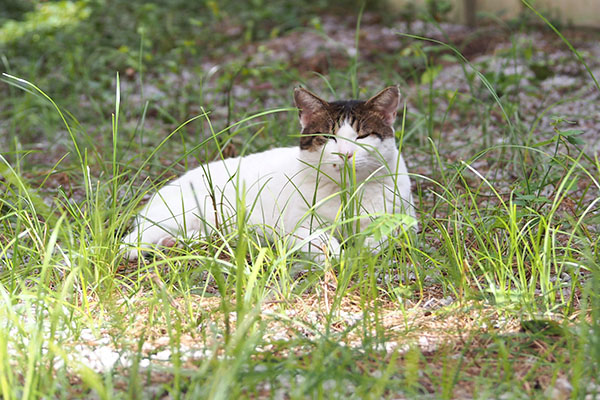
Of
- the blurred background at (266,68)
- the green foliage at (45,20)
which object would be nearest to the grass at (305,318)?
the blurred background at (266,68)

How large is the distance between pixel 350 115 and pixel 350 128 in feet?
0.23

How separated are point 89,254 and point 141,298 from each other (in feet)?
0.72

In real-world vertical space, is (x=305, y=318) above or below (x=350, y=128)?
below

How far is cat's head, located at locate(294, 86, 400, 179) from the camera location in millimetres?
2617

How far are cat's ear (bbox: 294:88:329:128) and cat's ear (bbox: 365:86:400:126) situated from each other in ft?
0.62

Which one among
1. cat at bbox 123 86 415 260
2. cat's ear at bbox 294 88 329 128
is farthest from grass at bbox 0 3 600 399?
cat's ear at bbox 294 88 329 128

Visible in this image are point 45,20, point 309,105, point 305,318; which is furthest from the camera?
point 45,20

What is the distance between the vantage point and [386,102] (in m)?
2.73

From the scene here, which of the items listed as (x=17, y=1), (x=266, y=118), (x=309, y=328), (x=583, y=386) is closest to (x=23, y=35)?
(x=17, y=1)

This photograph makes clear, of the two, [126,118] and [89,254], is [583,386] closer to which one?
[89,254]

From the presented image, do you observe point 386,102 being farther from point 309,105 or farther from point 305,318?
point 305,318

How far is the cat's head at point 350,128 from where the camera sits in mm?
2617

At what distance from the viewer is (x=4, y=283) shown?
7.17 ft

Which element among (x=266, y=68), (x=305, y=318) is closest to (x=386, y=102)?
(x=305, y=318)
